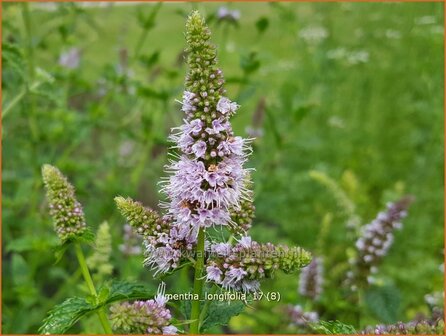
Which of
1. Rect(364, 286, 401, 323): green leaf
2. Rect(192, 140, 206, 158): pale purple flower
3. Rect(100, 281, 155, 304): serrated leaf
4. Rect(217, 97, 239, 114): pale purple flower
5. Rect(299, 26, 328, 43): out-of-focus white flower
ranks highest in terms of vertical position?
Rect(299, 26, 328, 43): out-of-focus white flower

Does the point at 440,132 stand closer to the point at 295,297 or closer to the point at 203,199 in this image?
the point at 295,297

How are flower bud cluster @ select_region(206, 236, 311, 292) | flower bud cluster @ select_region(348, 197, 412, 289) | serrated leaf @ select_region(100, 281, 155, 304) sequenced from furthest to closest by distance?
flower bud cluster @ select_region(348, 197, 412, 289)
serrated leaf @ select_region(100, 281, 155, 304)
flower bud cluster @ select_region(206, 236, 311, 292)

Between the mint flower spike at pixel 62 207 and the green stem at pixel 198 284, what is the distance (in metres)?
0.32

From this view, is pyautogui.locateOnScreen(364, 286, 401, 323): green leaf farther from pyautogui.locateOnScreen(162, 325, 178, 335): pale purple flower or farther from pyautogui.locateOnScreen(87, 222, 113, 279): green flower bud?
pyautogui.locateOnScreen(162, 325, 178, 335): pale purple flower

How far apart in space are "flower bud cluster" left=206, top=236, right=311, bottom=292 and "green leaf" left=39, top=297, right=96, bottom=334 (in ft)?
0.95

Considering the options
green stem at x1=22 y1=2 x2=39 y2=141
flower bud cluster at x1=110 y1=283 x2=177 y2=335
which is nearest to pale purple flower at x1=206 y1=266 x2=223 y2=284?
flower bud cluster at x1=110 y1=283 x2=177 y2=335

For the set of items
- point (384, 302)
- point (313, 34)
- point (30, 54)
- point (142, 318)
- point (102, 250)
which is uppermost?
point (313, 34)

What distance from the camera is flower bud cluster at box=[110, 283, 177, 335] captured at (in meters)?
1.23

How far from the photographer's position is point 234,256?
138 cm

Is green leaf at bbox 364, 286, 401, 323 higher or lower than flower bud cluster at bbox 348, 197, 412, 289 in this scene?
lower

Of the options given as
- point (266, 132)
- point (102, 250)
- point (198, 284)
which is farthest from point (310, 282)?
point (266, 132)

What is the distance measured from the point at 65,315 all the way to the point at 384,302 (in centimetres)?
135

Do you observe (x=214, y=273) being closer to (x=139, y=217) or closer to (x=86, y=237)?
(x=139, y=217)

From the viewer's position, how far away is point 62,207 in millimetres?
1543
